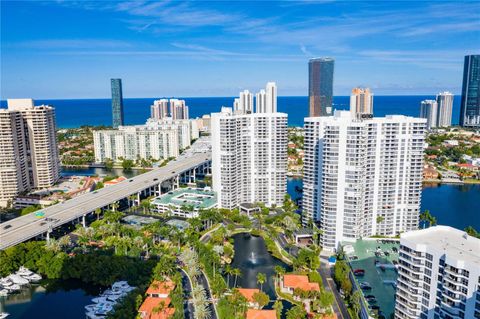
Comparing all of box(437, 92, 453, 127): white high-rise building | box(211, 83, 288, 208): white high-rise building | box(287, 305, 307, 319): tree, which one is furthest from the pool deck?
box(437, 92, 453, 127): white high-rise building

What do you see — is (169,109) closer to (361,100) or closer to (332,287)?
(361,100)

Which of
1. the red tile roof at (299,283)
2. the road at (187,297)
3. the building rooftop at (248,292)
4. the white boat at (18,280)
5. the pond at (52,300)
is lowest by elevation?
the pond at (52,300)

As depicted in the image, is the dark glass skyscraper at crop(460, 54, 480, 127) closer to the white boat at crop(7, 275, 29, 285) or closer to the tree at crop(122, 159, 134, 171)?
the tree at crop(122, 159, 134, 171)

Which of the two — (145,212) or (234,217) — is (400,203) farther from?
(145,212)

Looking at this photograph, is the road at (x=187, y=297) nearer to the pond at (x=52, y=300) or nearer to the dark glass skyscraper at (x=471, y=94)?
the pond at (x=52, y=300)

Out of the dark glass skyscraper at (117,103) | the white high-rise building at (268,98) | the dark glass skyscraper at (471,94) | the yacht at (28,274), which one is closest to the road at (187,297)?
the yacht at (28,274)

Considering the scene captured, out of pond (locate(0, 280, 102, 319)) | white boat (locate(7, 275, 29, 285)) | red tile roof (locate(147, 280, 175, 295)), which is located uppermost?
red tile roof (locate(147, 280, 175, 295))

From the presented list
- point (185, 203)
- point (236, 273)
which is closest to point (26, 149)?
point (185, 203)
